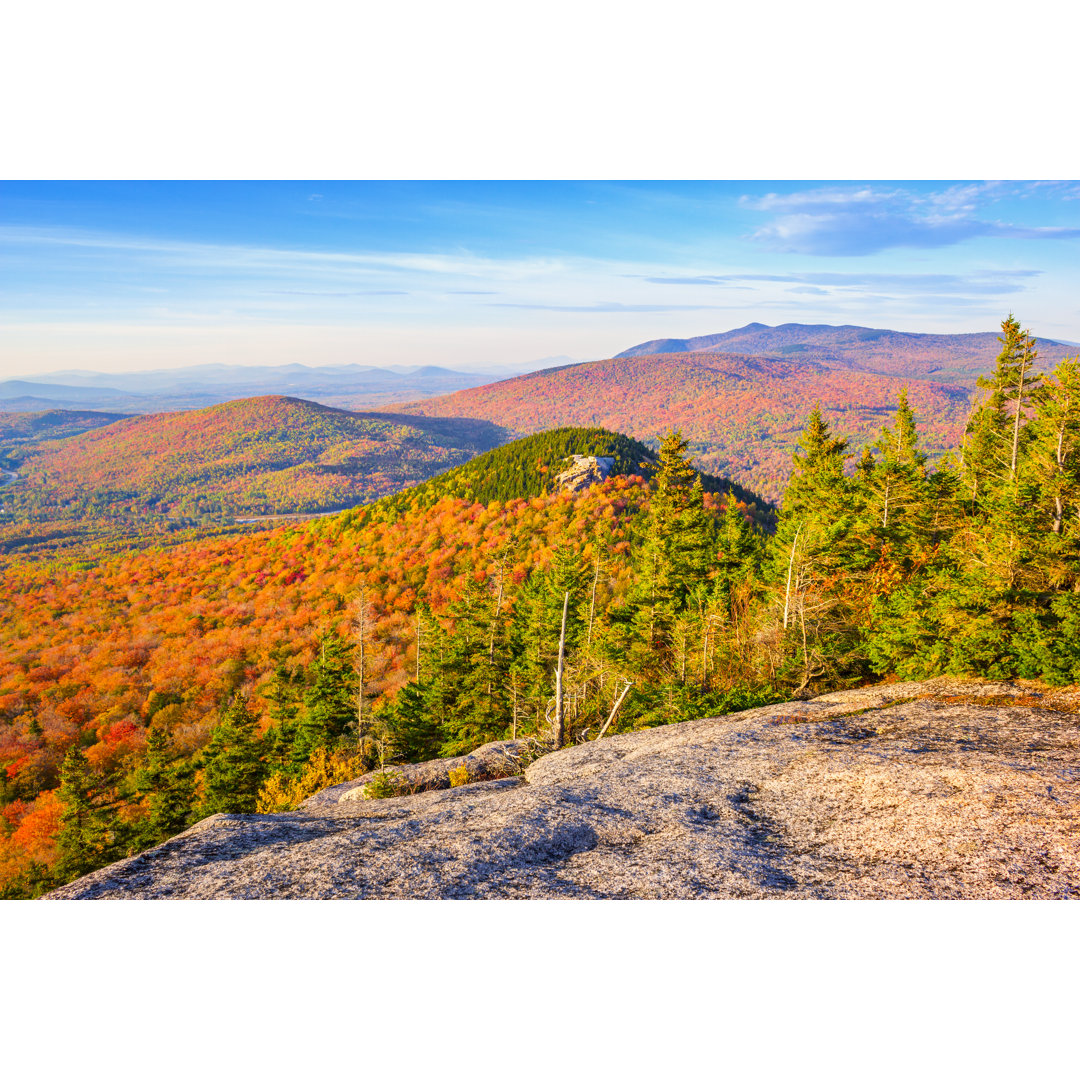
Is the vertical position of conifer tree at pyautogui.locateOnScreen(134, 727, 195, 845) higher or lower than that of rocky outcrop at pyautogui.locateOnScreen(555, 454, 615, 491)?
lower

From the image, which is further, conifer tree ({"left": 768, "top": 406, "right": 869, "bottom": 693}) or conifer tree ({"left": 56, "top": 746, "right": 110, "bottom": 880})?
conifer tree ({"left": 56, "top": 746, "right": 110, "bottom": 880})

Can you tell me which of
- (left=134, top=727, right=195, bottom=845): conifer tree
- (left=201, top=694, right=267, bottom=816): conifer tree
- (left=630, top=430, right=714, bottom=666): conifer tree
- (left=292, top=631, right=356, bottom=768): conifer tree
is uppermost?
(left=630, top=430, right=714, bottom=666): conifer tree

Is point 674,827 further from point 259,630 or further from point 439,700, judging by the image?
point 259,630

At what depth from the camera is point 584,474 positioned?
91.9 metres

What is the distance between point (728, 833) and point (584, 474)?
283 ft

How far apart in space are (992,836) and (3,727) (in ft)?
309

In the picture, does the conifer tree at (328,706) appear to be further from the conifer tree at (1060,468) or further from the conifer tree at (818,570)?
the conifer tree at (1060,468)

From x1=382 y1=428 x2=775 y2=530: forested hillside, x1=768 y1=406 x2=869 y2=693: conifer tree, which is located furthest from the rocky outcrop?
x1=768 y1=406 x2=869 y2=693: conifer tree

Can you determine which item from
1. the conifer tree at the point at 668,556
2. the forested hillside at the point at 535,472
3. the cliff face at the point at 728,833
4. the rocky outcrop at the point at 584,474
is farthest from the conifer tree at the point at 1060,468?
the rocky outcrop at the point at 584,474

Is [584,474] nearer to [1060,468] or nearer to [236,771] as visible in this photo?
[236,771]

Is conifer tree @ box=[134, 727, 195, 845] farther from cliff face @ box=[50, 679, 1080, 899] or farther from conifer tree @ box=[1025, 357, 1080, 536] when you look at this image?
conifer tree @ box=[1025, 357, 1080, 536]

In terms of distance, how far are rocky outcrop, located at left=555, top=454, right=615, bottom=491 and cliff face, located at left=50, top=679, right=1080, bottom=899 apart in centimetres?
8092

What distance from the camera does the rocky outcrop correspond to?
90938mm

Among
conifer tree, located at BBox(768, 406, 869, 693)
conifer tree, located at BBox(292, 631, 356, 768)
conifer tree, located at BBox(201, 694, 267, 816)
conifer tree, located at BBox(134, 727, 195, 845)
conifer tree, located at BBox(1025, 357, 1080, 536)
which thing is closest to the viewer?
conifer tree, located at BBox(1025, 357, 1080, 536)
